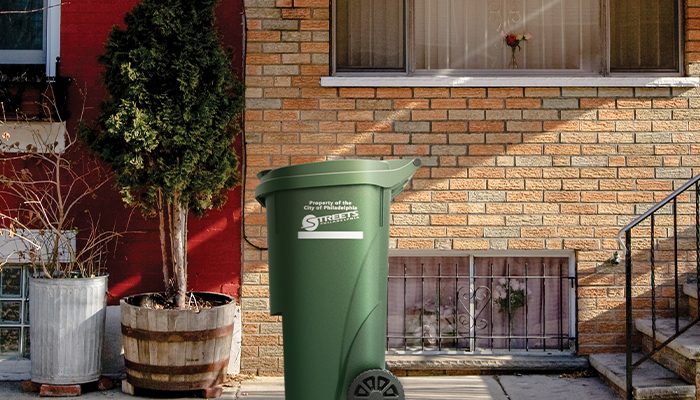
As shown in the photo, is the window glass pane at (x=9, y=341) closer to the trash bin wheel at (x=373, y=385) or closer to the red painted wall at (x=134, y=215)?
the red painted wall at (x=134, y=215)

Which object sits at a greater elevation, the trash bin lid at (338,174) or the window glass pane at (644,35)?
the window glass pane at (644,35)

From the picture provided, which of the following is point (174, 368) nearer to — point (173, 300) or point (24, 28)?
point (173, 300)

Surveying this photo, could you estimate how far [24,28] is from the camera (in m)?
6.55

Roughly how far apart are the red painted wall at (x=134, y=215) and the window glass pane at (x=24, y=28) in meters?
0.36

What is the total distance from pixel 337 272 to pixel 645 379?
2199 mm

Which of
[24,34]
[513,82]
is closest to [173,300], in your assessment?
[24,34]

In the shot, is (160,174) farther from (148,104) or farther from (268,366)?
(268,366)

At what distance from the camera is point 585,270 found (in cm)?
625

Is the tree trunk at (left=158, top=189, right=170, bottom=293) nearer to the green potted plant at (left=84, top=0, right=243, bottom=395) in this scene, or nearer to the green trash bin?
the green potted plant at (left=84, top=0, right=243, bottom=395)

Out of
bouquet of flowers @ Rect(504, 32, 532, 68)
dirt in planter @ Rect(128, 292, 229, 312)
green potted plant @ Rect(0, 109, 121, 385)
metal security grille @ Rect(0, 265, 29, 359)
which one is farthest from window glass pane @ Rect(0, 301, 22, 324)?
bouquet of flowers @ Rect(504, 32, 532, 68)

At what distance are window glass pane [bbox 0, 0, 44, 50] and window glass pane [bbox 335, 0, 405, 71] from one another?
2039 mm

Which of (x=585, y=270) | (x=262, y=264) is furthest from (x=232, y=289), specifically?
(x=585, y=270)

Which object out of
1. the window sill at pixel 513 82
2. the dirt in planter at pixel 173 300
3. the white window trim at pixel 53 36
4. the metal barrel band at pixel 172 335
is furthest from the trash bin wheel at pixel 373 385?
the white window trim at pixel 53 36

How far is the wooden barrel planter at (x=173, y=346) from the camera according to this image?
5484mm
